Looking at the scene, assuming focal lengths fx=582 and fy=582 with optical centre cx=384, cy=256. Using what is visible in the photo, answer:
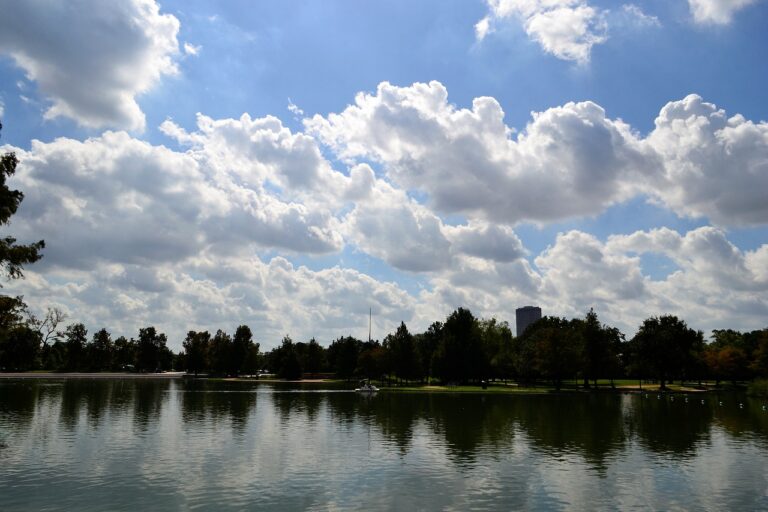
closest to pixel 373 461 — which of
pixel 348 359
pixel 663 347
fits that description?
pixel 663 347

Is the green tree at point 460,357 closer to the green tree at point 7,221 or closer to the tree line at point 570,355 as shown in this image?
the tree line at point 570,355

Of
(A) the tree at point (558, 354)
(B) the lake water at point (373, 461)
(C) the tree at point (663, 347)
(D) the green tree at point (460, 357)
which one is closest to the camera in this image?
(B) the lake water at point (373, 461)

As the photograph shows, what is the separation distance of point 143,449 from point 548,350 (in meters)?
99.5

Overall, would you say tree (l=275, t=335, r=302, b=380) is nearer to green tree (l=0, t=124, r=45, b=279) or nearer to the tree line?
the tree line

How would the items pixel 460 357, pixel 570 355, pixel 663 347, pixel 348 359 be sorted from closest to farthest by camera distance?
pixel 570 355, pixel 663 347, pixel 460 357, pixel 348 359

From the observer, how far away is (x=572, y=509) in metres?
27.5

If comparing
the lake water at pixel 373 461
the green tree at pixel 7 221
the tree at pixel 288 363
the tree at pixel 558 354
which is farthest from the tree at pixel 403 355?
the green tree at pixel 7 221

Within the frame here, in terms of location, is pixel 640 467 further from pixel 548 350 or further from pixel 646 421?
pixel 548 350

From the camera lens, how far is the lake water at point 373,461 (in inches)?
1129

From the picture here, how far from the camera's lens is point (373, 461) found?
39094mm

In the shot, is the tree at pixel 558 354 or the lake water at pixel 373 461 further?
the tree at pixel 558 354

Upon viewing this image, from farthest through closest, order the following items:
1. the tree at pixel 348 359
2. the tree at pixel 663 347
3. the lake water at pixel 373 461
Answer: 1. the tree at pixel 348 359
2. the tree at pixel 663 347
3. the lake water at pixel 373 461

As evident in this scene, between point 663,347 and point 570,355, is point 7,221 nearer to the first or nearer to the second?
point 570,355

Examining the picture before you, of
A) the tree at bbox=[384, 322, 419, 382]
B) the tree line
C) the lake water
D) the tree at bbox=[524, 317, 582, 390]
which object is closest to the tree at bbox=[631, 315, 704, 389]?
the tree line
